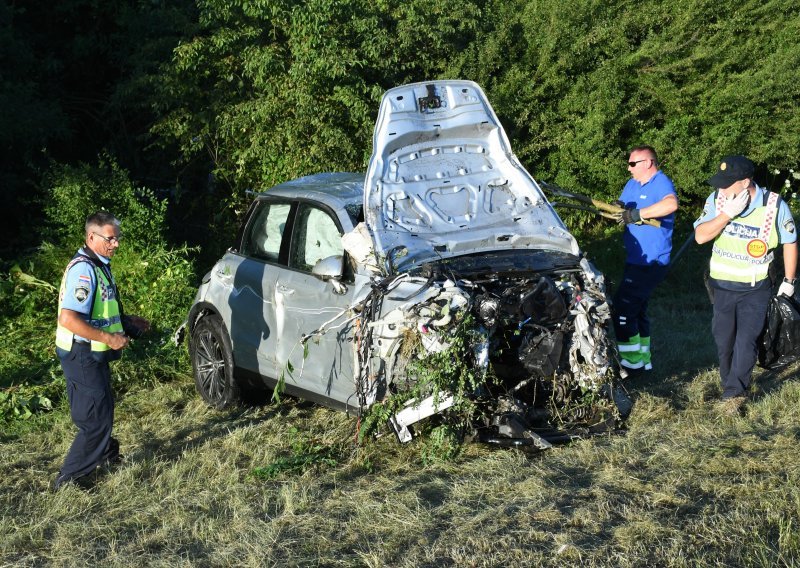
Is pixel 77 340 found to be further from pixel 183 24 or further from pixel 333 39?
pixel 183 24

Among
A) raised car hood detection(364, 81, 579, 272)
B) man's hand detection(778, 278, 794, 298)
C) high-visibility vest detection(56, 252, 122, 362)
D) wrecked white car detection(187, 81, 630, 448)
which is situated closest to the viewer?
wrecked white car detection(187, 81, 630, 448)

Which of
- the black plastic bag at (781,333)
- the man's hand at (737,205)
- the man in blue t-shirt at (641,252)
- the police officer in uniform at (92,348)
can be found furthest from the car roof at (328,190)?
the black plastic bag at (781,333)

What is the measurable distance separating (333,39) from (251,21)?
1.31m

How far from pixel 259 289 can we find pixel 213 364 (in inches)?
38.6

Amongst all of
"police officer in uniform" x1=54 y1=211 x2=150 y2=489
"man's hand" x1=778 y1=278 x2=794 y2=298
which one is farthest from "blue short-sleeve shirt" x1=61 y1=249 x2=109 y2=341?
"man's hand" x1=778 y1=278 x2=794 y2=298

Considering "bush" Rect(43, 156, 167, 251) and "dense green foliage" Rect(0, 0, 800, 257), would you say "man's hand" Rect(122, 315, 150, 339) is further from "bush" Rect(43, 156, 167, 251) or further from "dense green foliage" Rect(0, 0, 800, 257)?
"dense green foliage" Rect(0, 0, 800, 257)

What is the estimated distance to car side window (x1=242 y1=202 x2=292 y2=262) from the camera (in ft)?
24.1

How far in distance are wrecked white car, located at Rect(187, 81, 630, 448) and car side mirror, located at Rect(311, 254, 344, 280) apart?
12 millimetres

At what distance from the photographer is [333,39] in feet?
38.3

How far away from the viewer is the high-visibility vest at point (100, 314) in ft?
20.1

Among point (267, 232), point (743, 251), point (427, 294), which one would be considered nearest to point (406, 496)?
point (427, 294)

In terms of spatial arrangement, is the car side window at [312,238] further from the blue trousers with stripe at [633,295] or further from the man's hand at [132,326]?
the blue trousers with stripe at [633,295]

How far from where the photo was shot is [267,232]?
24.6 feet

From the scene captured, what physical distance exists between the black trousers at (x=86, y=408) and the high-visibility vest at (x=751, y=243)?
4270 millimetres
